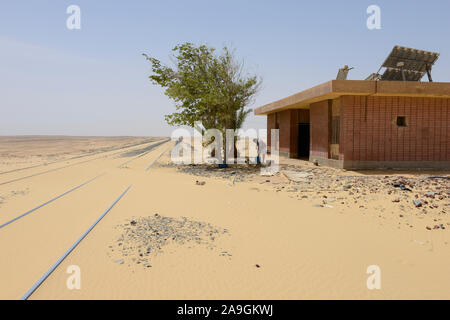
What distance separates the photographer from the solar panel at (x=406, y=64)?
13055mm

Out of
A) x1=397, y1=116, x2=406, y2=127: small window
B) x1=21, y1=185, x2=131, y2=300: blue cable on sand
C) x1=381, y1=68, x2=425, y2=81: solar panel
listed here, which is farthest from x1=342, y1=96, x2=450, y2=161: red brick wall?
x1=21, y1=185, x2=131, y2=300: blue cable on sand

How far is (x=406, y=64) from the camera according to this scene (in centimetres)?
1338

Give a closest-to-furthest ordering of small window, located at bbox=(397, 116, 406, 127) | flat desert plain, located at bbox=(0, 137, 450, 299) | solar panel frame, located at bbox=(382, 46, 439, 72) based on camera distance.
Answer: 1. flat desert plain, located at bbox=(0, 137, 450, 299)
2. small window, located at bbox=(397, 116, 406, 127)
3. solar panel frame, located at bbox=(382, 46, 439, 72)

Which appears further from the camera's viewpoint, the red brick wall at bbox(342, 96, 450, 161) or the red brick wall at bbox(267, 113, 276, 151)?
the red brick wall at bbox(267, 113, 276, 151)

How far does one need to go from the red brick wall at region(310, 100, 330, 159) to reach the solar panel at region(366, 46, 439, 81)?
2835 mm

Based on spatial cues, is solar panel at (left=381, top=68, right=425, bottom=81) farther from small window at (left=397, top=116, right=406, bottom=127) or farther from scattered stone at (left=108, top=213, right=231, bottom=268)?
scattered stone at (left=108, top=213, right=231, bottom=268)

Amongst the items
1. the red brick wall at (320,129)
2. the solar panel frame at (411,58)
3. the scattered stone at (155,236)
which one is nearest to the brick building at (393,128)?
the red brick wall at (320,129)

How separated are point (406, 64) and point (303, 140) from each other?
22.8 feet

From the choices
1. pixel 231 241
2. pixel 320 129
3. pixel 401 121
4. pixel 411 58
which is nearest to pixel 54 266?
pixel 231 241

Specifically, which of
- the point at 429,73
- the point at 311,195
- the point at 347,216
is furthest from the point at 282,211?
the point at 429,73

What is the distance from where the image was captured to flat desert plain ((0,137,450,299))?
3459 mm
